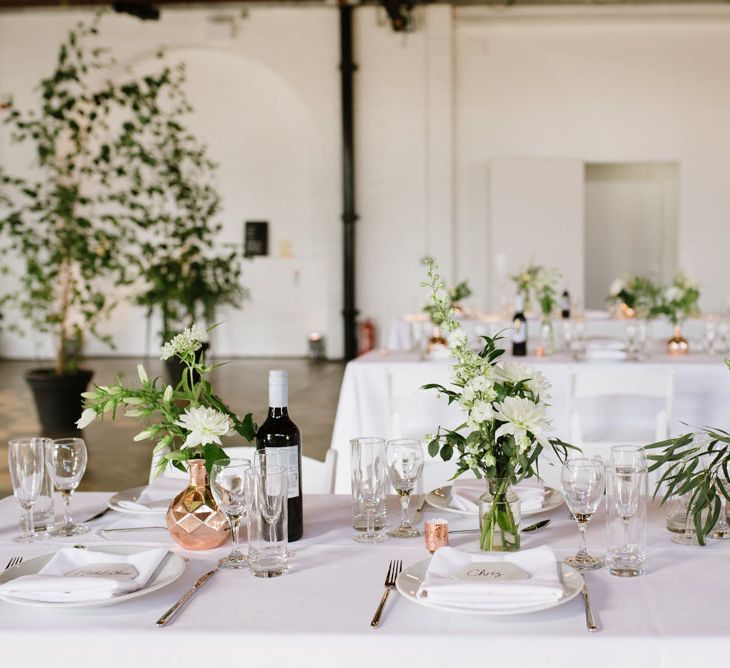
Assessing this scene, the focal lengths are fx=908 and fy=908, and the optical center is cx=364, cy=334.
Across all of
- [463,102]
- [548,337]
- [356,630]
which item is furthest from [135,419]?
[356,630]

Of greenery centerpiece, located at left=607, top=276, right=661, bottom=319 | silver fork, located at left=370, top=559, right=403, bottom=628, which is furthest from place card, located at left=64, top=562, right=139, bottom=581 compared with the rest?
greenery centerpiece, located at left=607, top=276, right=661, bottom=319

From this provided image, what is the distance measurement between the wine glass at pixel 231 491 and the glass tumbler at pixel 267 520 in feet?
0.09

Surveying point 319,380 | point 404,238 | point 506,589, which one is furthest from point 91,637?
point 404,238

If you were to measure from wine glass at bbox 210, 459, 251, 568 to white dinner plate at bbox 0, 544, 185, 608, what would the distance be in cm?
10

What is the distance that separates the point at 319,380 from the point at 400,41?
4489mm

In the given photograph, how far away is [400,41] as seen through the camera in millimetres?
11320

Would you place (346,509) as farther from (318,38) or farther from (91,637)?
(318,38)

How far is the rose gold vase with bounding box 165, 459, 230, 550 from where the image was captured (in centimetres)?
174

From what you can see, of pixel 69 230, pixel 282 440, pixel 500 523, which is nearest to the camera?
pixel 500 523

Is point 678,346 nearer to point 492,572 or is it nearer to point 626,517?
point 626,517

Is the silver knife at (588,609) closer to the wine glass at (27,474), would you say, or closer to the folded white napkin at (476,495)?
the folded white napkin at (476,495)

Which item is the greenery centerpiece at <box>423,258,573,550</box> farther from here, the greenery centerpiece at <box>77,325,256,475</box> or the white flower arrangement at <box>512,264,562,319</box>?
the white flower arrangement at <box>512,264,562,319</box>

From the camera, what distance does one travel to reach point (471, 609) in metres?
1.34

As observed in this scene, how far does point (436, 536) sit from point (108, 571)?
0.59 metres
